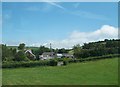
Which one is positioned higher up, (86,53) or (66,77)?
(86,53)

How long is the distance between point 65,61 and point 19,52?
32.3ft

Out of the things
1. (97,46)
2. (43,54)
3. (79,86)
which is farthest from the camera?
(43,54)

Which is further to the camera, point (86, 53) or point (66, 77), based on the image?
point (86, 53)

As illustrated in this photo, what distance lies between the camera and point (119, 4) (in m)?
15.1

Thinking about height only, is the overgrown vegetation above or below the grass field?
above

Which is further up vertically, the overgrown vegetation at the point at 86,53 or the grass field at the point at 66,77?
the overgrown vegetation at the point at 86,53

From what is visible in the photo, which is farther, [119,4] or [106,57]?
[106,57]

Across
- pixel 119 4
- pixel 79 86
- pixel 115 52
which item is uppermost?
pixel 119 4

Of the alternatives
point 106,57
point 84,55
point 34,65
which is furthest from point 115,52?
point 34,65

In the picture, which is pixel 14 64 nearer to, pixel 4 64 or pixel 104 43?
pixel 4 64

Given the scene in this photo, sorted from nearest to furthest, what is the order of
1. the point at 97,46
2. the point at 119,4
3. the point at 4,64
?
the point at 119,4
the point at 4,64
the point at 97,46

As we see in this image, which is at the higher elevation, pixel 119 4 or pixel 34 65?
pixel 119 4

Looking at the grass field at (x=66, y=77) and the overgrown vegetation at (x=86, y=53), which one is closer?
the grass field at (x=66, y=77)

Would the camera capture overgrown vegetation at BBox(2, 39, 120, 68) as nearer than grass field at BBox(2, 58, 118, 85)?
No
